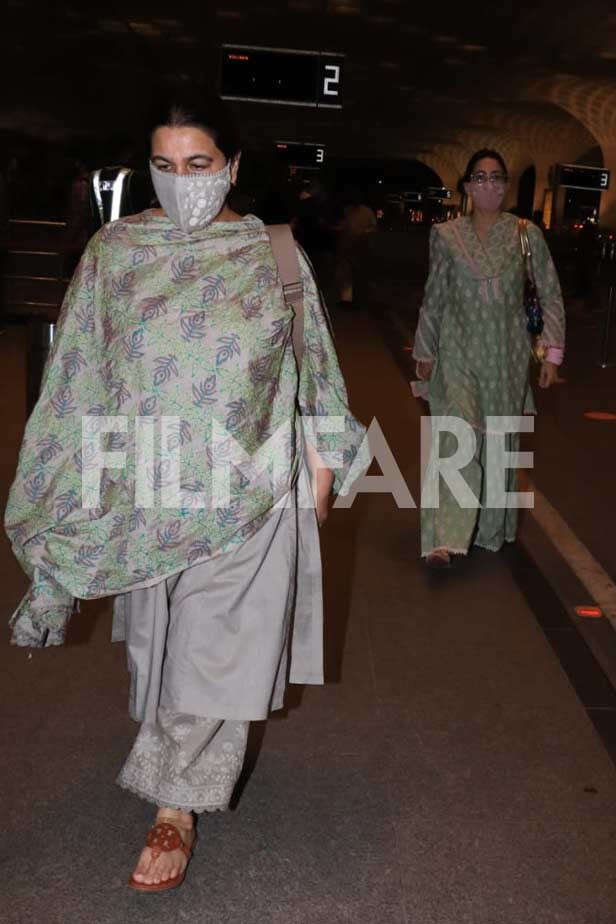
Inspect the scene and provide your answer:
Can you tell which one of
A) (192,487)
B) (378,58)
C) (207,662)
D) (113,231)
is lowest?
(207,662)

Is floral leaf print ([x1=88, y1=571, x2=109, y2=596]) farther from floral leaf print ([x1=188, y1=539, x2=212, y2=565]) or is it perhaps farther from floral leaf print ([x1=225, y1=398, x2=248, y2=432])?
floral leaf print ([x1=225, y1=398, x2=248, y2=432])

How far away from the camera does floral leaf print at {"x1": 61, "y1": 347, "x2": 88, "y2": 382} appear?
9.36 feet

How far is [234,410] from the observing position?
9.09 ft

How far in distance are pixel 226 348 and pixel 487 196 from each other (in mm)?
3066

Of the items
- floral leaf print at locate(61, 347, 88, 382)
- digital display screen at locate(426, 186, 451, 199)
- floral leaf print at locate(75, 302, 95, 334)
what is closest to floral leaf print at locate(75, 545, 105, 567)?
floral leaf print at locate(61, 347, 88, 382)

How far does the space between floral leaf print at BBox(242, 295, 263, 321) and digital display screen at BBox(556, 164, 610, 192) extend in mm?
33012

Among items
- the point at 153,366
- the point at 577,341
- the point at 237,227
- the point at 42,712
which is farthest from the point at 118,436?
the point at 577,341

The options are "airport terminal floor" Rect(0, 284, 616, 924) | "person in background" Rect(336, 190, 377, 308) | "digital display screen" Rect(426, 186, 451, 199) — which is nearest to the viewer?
"airport terminal floor" Rect(0, 284, 616, 924)

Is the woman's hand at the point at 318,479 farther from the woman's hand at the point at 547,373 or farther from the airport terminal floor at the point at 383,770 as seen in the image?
the woman's hand at the point at 547,373

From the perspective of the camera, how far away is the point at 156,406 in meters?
2.75

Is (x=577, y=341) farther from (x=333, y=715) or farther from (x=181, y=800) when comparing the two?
(x=181, y=800)

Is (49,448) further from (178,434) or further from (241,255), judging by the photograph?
(241,255)

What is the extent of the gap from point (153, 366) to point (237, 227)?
40 cm

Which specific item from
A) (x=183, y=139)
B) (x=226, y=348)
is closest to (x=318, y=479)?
(x=226, y=348)
